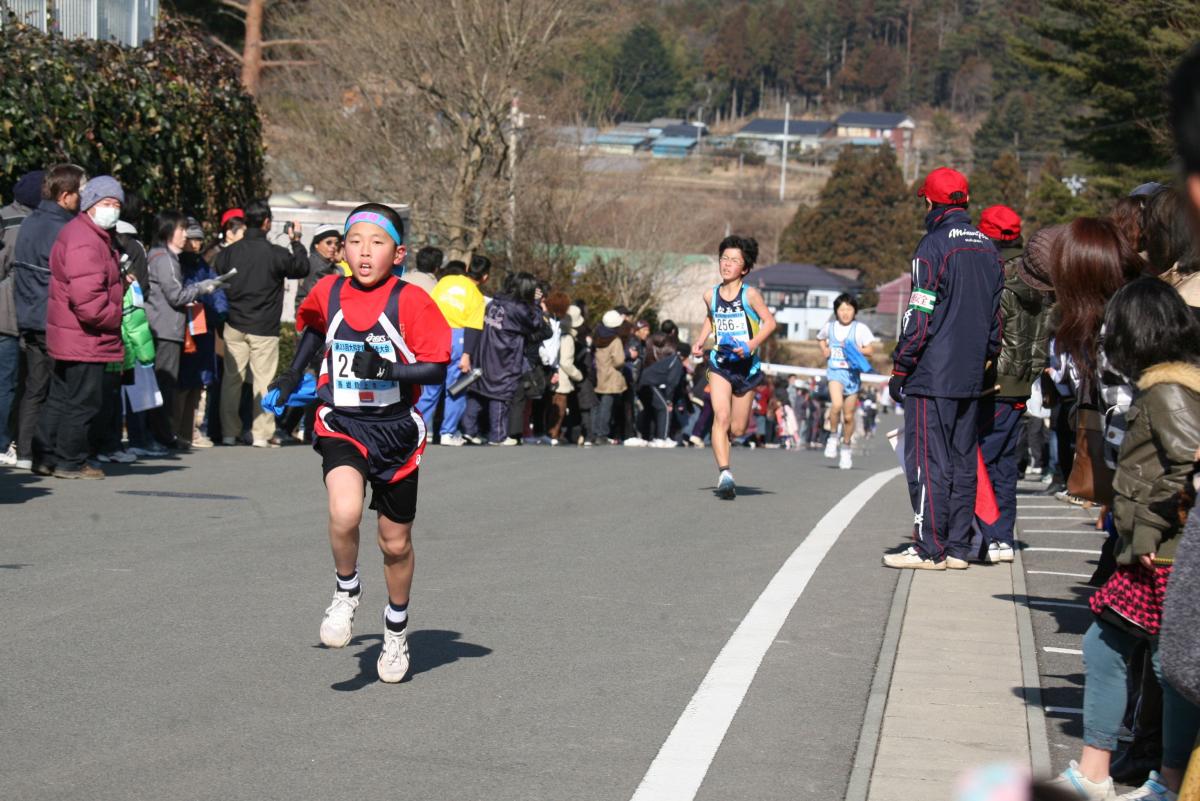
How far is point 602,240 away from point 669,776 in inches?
1932

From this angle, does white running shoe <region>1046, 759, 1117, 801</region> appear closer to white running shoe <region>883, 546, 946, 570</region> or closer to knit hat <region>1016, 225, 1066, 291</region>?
knit hat <region>1016, 225, 1066, 291</region>

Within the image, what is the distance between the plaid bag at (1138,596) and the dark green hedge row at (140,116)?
11.6 metres

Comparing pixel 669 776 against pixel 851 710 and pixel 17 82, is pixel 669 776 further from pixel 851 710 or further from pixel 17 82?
pixel 17 82

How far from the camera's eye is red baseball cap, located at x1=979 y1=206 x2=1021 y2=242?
33.1 feet

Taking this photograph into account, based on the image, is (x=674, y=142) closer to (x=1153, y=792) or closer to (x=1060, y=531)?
(x=1060, y=531)

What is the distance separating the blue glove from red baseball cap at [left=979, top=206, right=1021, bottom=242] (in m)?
4.79

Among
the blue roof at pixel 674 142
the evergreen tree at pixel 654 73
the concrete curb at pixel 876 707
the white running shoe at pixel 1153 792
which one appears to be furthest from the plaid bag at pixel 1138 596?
the blue roof at pixel 674 142

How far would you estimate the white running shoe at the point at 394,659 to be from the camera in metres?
6.50

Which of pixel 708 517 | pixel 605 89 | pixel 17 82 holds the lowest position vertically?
pixel 708 517

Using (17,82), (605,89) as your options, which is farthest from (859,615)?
(605,89)

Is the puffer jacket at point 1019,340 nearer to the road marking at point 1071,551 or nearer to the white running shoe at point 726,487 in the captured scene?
the road marking at point 1071,551

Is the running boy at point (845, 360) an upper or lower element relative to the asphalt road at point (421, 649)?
upper

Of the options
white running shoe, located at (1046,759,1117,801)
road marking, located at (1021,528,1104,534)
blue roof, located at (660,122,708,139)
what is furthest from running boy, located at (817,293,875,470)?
blue roof, located at (660,122,708,139)

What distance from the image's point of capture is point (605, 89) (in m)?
47.1
